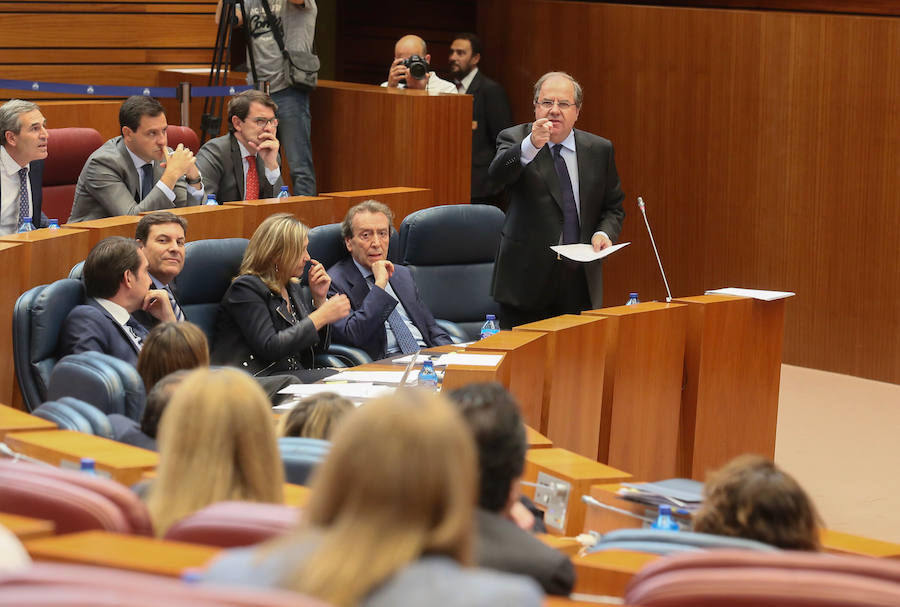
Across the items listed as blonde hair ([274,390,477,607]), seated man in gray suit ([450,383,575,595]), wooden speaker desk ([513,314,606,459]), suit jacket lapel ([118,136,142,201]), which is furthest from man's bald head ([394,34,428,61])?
blonde hair ([274,390,477,607])

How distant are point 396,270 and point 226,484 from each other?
126 inches

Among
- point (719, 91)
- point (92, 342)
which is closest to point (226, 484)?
point (92, 342)

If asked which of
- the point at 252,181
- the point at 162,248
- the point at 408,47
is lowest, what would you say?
the point at 162,248

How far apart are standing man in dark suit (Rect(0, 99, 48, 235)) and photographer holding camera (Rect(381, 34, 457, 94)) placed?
2.21m

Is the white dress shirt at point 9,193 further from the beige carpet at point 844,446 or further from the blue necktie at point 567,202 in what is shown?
the beige carpet at point 844,446

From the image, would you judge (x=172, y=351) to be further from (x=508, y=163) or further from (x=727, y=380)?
(x=727, y=380)

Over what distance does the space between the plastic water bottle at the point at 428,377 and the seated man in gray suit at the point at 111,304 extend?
0.81m

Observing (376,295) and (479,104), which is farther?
(479,104)

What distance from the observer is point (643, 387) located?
425 centimetres

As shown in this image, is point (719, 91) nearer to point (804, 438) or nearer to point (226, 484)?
point (804, 438)

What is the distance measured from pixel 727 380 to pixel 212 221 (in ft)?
6.43

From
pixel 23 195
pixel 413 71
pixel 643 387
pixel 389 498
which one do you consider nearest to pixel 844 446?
pixel 643 387

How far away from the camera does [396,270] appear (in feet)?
16.5

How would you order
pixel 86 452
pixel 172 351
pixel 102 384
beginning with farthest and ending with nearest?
pixel 102 384
pixel 172 351
pixel 86 452
